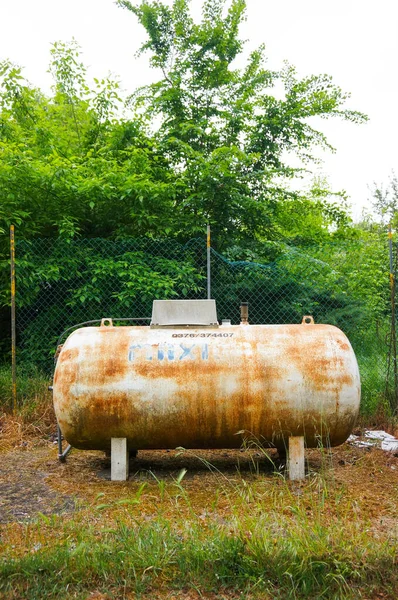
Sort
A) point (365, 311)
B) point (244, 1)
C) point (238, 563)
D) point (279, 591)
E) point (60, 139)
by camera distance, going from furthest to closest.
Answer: point (244, 1) < point (60, 139) < point (365, 311) < point (238, 563) < point (279, 591)

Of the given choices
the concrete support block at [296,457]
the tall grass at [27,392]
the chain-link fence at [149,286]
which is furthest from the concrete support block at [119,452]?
the chain-link fence at [149,286]

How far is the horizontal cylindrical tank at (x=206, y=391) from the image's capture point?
4285mm

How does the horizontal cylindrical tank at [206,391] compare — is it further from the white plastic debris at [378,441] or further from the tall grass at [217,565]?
the tall grass at [217,565]

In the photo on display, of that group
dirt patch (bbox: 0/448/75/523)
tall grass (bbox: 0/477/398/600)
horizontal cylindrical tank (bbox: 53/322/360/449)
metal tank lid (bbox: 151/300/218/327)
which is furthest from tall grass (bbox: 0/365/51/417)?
tall grass (bbox: 0/477/398/600)

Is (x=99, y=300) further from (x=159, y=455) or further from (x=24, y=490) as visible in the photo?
(x=24, y=490)

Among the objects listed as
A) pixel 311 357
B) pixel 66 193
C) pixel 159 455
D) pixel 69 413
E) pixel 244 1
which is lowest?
pixel 159 455

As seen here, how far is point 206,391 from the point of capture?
14.1ft

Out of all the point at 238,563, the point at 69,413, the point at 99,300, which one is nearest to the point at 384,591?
the point at 238,563

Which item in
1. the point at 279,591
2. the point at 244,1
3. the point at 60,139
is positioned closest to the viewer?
the point at 279,591

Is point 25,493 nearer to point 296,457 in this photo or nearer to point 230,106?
point 296,457

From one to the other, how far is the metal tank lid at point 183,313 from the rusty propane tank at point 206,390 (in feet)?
0.70

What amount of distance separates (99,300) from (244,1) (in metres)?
6.41

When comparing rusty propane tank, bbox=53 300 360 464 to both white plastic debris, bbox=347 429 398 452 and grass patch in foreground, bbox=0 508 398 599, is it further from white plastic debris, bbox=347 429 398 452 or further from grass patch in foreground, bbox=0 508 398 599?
grass patch in foreground, bbox=0 508 398 599

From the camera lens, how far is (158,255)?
22.3 feet
